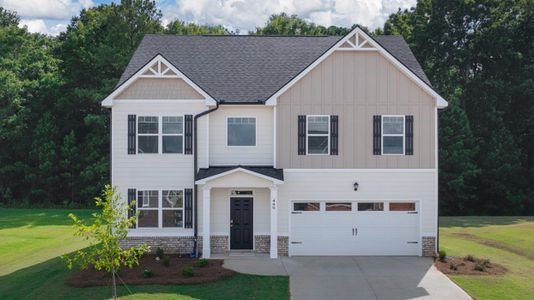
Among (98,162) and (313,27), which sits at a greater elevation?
(313,27)

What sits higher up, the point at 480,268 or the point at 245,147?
the point at 245,147

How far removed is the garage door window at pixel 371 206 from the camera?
23.7m

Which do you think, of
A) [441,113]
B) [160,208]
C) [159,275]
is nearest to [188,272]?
[159,275]

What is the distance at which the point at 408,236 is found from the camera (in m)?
23.6

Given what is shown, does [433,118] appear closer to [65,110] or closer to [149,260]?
[149,260]

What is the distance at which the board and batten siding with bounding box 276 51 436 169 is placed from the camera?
23.5 meters

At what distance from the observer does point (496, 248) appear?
2548cm

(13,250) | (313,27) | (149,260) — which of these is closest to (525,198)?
(313,27)

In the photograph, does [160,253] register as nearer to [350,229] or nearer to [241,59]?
[350,229]

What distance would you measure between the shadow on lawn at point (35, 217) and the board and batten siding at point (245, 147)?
16.5 meters

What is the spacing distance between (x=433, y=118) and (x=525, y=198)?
75.8ft

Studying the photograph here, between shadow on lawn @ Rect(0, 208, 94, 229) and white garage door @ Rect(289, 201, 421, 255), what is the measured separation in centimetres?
1854

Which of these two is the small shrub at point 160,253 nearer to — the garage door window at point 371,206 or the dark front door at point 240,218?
the dark front door at point 240,218

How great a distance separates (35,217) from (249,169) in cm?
2153
